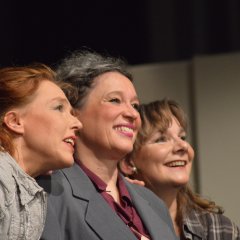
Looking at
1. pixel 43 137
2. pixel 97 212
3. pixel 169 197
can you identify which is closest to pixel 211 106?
pixel 169 197

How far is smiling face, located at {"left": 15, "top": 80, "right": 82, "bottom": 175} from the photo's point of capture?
6.54ft

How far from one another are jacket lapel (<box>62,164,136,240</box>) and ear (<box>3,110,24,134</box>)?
300 mm

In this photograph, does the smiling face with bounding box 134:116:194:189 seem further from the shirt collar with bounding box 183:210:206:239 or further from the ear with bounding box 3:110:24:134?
the ear with bounding box 3:110:24:134

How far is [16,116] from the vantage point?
2002 mm

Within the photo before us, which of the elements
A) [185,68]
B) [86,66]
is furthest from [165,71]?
[86,66]

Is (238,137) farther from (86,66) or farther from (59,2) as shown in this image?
(59,2)

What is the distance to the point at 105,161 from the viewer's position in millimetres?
2365

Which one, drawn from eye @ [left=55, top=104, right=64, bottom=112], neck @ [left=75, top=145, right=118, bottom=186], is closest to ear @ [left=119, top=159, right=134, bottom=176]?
neck @ [left=75, top=145, right=118, bottom=186]

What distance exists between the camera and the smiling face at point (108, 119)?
234 centimetres

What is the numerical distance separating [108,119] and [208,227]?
28.9 inches

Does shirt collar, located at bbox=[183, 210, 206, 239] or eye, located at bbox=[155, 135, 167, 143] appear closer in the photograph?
shirt collar, located at bbox=[183, 210, 206, 239]

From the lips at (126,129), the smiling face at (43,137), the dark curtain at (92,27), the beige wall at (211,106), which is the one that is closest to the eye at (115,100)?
the lips at (126,129)

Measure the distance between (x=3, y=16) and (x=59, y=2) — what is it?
1.17 ft

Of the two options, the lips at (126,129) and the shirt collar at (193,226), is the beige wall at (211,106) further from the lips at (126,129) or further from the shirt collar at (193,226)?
the lips at (126,129)
